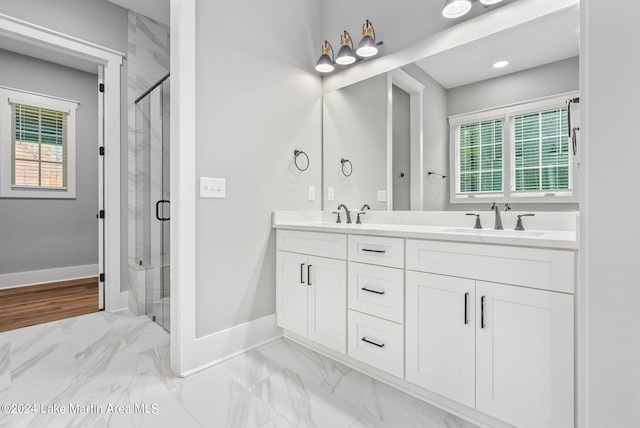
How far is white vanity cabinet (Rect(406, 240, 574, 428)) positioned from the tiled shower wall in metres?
2.47

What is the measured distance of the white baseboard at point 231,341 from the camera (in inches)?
73.0

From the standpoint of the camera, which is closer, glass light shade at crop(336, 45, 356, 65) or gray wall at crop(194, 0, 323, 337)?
gray wall at crop(194, 0, 323, 337)

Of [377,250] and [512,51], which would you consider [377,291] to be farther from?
[512,51]

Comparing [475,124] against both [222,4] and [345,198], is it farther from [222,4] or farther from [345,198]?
[222,4]

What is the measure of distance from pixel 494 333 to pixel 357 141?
1.69 meters

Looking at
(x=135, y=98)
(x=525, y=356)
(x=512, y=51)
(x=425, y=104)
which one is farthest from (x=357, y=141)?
(x=135, y=98)

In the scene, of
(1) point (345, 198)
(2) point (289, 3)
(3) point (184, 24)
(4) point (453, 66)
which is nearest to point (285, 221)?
(1) point (345, 198)

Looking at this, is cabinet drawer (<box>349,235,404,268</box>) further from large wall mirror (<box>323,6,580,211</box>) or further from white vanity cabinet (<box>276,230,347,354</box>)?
large wall mirror (<box>323,6,580,211</box>)

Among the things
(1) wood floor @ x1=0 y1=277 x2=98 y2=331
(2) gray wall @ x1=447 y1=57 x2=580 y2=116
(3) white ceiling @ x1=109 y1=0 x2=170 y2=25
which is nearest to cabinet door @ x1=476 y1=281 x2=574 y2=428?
(2) gray wall @ x1=447 y1=57 x2=580 y2=116

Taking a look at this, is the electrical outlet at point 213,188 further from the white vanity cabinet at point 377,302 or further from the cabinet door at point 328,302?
the white vanity cabinet at point 377,302

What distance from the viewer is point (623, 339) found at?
0.71 metres

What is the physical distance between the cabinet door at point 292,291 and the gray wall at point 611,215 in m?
1.53

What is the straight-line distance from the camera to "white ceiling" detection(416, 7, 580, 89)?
1.56m

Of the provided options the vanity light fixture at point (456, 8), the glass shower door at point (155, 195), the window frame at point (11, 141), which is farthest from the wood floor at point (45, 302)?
the vanity light fixture at point (456, 8)
